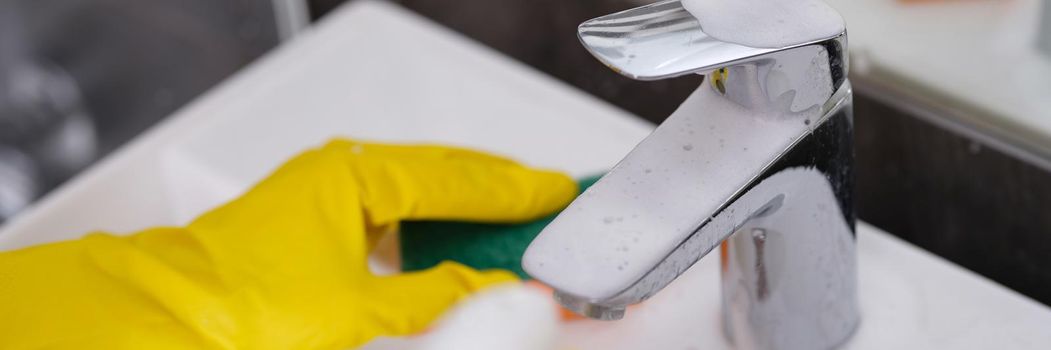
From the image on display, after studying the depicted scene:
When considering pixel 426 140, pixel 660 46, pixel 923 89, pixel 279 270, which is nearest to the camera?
pixel 660 46

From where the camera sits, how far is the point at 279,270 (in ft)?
1.75

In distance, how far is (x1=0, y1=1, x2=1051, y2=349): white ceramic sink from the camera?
0.58 metres

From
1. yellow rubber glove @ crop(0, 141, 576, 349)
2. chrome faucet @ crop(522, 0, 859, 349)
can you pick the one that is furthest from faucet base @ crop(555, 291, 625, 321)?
yellow rubber glove @ crop(0, 141, 576, 349)

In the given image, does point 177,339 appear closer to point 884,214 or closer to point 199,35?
point 884,214

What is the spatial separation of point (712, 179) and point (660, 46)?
60mm

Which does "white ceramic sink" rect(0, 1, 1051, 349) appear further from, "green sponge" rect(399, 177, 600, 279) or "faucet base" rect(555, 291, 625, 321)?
"faucet base" rect(555, 291, 625, 321)

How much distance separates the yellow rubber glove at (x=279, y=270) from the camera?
51cm

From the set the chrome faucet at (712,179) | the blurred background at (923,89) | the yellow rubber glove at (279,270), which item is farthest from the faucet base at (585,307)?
the blurred background at (923,89)

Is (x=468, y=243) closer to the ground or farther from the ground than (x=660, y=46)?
closer to the ground

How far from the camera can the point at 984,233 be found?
64 cm

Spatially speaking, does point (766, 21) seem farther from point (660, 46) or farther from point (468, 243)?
point (468, 243)

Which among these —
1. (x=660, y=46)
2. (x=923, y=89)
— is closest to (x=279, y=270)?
(x=660, y=46)

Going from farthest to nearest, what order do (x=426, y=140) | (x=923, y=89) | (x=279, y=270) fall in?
(x=426, y=140) < (x=923, y=89) < (x=279, y=270)

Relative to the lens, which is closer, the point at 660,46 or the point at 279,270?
the point at 660,46
